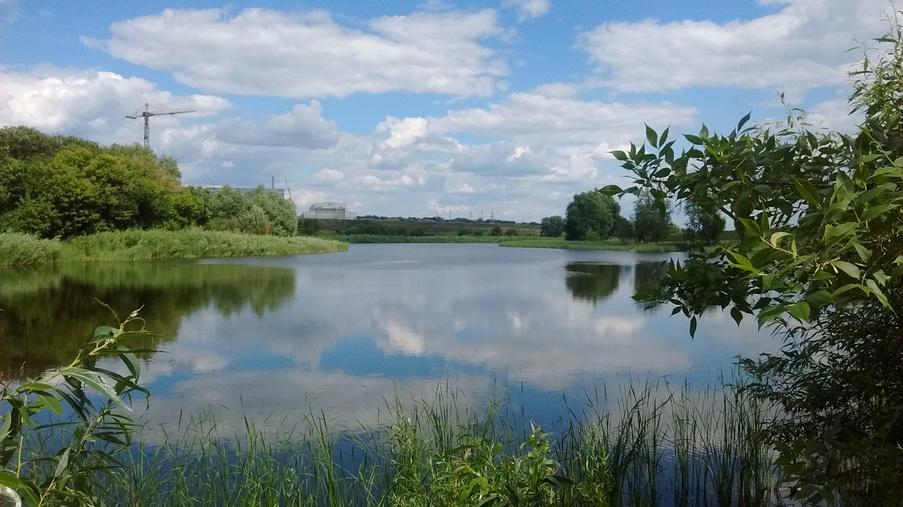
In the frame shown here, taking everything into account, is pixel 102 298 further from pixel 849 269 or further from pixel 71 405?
pixel 849 269

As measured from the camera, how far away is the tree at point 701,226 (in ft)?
8.18

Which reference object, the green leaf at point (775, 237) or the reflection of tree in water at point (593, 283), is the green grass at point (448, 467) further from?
the reflection of tree in water at point (593, 283)

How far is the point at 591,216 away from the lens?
61375mm

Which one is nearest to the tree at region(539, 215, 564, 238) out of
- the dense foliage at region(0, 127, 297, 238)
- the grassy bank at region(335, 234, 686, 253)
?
the grassy bank at region(335, 234, 686, 253)

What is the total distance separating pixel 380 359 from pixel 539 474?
22.0ft

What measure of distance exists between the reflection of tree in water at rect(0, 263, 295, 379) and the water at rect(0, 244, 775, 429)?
46 mm

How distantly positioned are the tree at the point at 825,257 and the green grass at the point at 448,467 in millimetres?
823

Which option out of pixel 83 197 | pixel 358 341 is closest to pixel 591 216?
pixel 83 197

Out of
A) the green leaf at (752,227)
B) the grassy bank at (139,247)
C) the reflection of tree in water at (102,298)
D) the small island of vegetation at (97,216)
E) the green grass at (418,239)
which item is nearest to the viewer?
the green leaf at (752,227)

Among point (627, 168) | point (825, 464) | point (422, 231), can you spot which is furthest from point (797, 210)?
point (422, 231)

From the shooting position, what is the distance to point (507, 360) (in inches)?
350

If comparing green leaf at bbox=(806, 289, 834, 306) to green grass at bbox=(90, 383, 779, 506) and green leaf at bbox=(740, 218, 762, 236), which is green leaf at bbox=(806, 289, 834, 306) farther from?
green grass at bbox=(90, 383, 779, 506)

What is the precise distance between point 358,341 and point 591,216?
53.0 m

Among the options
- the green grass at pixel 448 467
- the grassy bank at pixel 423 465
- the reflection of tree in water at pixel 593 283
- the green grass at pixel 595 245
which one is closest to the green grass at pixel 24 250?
the reflection of tree in water at pixel 593 283
